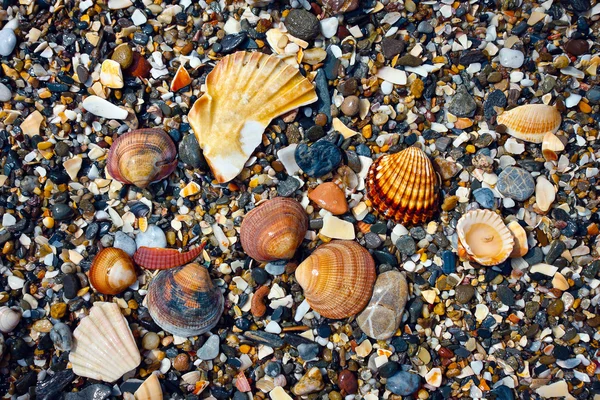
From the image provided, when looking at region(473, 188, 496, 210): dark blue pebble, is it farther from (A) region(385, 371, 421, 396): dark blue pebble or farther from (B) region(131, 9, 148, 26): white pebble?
(B) region(131, 9, 148, 26): white pebble

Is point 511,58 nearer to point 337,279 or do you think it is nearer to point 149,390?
point 337,279

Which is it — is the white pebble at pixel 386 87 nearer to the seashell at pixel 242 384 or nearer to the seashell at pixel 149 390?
the seashell at pixel 242 384

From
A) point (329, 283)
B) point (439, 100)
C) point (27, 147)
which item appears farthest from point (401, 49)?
point (27, 147)

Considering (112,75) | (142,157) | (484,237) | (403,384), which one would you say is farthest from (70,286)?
(484,237)

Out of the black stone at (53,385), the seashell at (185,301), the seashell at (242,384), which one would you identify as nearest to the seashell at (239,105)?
the seashell at (185,301)

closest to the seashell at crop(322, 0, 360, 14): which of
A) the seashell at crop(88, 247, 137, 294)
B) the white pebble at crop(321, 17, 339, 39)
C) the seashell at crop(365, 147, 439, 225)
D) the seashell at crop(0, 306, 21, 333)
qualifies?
the white pebble at crop(321, 17, 339, 39)

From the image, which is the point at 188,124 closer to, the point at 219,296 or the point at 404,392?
the point at 219,296
